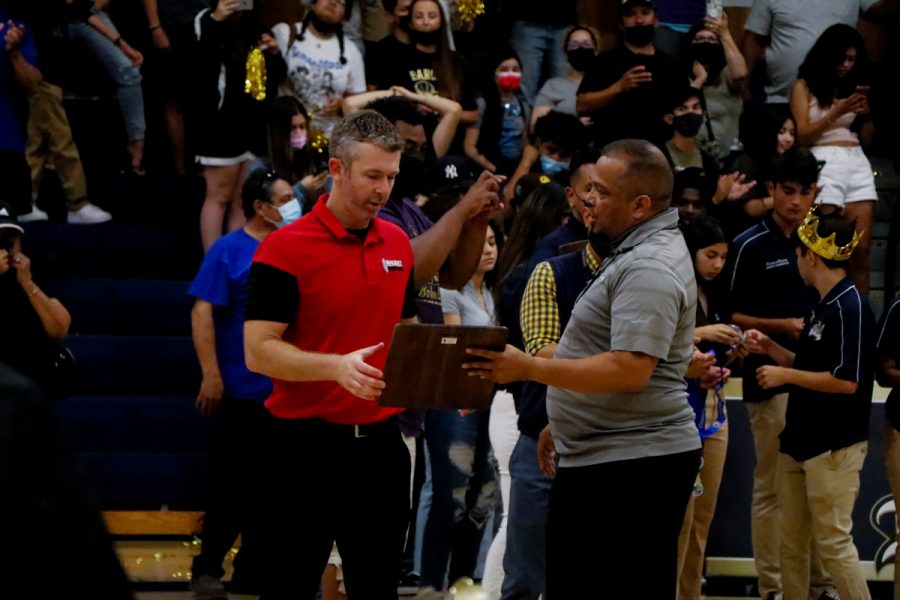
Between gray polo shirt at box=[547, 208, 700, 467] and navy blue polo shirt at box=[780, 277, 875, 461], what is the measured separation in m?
2.04

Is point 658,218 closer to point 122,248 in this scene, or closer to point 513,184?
point 513,184

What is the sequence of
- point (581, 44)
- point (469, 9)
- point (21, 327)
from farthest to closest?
point (469, 9) < point (581, 44) < point (21, 327)

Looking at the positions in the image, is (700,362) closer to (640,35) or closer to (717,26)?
(640,35)

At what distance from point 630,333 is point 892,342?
107 inches

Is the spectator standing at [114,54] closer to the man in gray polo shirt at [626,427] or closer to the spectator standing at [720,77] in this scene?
the spectator standing at [720,77]

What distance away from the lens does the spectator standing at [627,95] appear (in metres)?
8.27

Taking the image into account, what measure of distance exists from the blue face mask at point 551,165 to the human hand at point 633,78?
82cm

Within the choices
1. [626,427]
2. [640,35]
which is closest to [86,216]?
[640,35]

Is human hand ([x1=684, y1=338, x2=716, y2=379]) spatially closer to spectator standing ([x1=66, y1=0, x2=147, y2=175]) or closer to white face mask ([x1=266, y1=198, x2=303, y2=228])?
white face mask ([x1=266, y1=198, x2=303, y2=228])

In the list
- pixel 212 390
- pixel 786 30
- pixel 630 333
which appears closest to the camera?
pixel 630 333

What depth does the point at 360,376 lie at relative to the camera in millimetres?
3514

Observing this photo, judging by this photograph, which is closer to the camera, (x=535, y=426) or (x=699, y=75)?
(x=535, y=426)

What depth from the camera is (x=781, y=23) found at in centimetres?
939

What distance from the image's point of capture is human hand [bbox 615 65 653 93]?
27.0ft
